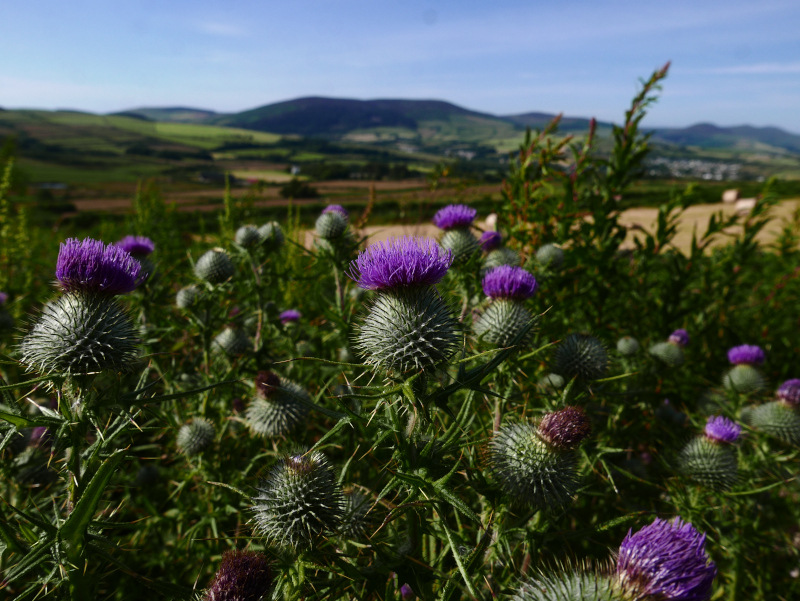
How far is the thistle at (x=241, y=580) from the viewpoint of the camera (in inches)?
71.1

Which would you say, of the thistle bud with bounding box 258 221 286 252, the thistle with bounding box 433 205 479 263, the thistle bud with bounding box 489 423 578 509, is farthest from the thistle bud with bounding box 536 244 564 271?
the thistle bud with bounding box 258 221 286 252

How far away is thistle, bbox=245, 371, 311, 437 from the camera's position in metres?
3.31

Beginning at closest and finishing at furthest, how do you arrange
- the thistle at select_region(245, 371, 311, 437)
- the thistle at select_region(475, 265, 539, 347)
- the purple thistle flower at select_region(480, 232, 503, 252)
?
the thistle at select_region(475, 265, 539, 347)
the thistle at select_region(245, 371, 311, 437)
the purple thistle flower at select_region(480, 232, 503, 252)

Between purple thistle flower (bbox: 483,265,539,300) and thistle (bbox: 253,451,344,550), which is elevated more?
purple thistle flower (bbox: 483,265,539,300)

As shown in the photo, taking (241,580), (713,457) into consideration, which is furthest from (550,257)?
(241,580)

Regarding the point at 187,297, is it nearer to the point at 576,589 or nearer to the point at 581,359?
the point at 581,359

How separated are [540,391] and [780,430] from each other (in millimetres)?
2299

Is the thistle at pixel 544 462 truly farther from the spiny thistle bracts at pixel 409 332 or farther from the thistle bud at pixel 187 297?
the thistle bud at pixel 187 297

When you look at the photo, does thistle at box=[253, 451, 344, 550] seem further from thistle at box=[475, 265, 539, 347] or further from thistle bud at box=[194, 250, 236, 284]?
thistle bud at box=[194, 250, 236, 284]

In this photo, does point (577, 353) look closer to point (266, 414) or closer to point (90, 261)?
point (266, 414)

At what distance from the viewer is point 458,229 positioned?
4391 mm

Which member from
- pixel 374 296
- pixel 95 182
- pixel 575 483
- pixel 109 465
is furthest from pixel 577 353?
pixel 95 182

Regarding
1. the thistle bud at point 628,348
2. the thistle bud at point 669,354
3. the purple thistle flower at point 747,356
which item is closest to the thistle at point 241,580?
the thistle bud at point 628,348

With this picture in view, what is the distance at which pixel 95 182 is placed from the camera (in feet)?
195
